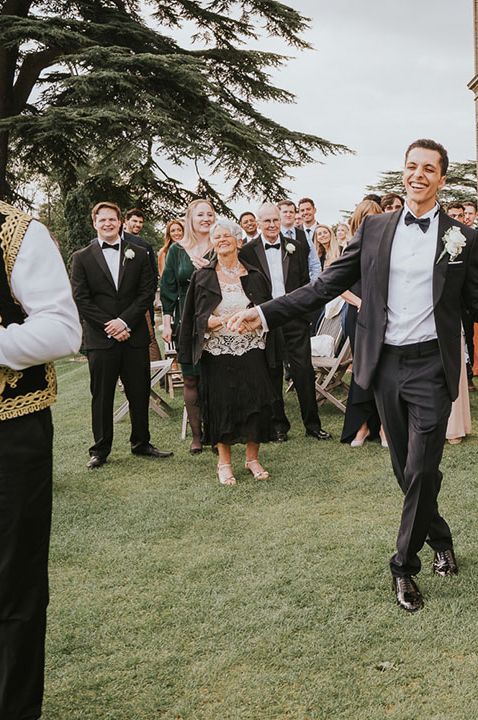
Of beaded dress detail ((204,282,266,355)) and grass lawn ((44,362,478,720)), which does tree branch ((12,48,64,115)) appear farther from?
grass lawn ((44,362,478,720))

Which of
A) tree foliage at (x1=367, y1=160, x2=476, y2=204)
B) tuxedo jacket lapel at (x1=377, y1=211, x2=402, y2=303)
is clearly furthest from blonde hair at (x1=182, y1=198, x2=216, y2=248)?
tree foliage at (x1=367, y1=160, x2=476, y2=204)

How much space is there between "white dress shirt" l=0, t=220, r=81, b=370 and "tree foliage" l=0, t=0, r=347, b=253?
13.8 meters

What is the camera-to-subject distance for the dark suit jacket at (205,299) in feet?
20.4

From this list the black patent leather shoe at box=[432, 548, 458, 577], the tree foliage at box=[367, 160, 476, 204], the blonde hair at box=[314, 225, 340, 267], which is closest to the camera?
the black patent leather shoe at box=[432, 548, 458, 577]

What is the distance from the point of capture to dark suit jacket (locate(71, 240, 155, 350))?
7.02 m

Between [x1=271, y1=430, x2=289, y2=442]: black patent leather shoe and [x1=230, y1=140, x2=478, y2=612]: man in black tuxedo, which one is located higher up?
[x1=230, y1=140, x2=478, y2=612]: man in black tuxedo

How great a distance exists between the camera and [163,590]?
165 inches

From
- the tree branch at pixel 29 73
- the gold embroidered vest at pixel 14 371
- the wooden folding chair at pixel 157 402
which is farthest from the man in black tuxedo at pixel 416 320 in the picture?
the tree branch at pixel 29 73

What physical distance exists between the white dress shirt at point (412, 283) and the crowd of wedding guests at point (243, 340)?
2.41 metres

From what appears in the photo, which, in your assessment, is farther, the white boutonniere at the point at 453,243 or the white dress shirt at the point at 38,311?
the white boutonniere at the point at 453,243

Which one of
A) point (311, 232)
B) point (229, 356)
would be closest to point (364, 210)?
point (229, 356)

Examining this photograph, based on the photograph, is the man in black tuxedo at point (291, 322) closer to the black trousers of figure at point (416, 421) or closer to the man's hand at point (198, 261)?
the man's hand at point (198, 261)

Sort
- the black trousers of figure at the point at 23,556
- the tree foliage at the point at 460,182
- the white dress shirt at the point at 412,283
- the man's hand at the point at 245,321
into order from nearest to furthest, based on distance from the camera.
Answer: the black trousers of figure at the point at 23,556 → the white dress shirt at the point at 412,283 → the man's hand at the point at 245,321 → the tree foliage at the point at 460,182

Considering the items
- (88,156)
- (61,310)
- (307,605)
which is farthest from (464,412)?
(88,156)
